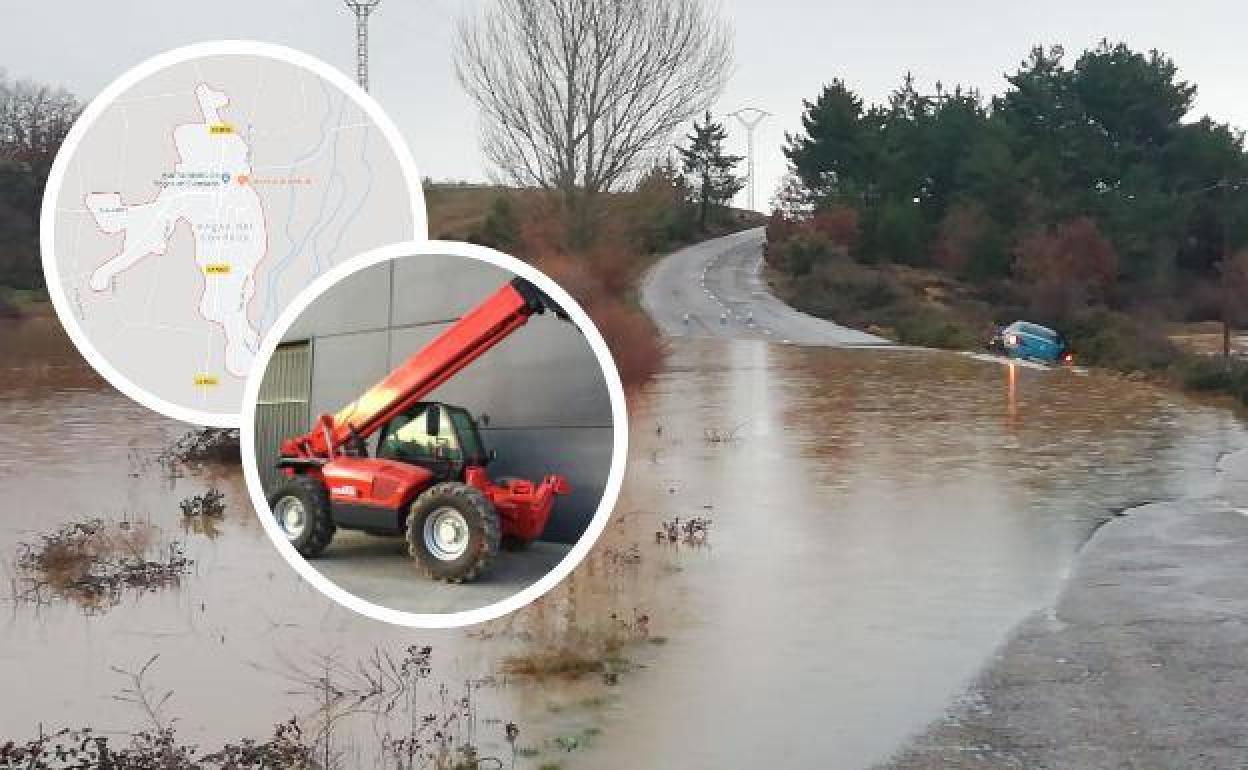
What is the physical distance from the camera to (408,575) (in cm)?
265

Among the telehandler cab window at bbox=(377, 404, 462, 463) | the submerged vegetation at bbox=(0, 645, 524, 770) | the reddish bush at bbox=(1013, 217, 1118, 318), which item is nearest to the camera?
the telehandler cab window at bbox=(377, 404, 462, 463)

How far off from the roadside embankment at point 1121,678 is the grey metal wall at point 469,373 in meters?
6.21

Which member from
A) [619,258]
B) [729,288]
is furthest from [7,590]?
[729,288]

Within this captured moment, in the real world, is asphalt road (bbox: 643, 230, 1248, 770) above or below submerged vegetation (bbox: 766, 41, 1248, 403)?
below

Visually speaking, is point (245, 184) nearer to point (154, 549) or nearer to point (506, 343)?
point (506, 343)

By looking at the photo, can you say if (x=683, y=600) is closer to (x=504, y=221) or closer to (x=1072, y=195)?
(x=504, y=221)

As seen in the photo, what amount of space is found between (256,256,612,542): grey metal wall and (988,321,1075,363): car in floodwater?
40087 millimetres

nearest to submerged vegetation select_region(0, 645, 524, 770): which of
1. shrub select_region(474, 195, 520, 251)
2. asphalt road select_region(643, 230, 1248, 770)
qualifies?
asphalt road select_region(643, 230, 1248, 770)

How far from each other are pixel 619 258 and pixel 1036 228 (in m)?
43.9

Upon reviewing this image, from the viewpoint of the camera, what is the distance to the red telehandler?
2.48 m

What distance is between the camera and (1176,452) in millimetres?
22578

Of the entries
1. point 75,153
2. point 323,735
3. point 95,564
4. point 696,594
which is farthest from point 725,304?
point 75,153

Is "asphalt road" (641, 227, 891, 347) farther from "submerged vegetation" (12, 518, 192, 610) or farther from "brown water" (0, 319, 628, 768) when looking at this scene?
"brown water" (0, 319, 628, 768)

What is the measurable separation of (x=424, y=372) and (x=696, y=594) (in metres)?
9.84
